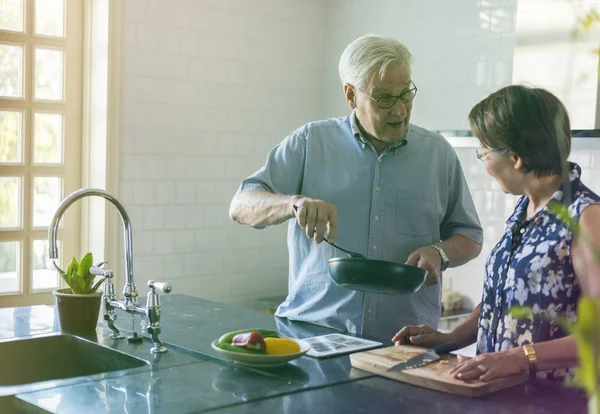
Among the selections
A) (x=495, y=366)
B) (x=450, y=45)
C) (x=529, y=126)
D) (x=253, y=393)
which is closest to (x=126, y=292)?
(x=253, y=393)

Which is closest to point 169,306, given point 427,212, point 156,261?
point 427,212

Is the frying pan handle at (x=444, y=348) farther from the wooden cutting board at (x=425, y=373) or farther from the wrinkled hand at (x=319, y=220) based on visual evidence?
the wrinkled hand at (x=319, y=220)

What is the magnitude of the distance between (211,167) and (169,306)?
184 cm

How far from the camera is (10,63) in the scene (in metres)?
4.17

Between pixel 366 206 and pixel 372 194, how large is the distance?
5cm

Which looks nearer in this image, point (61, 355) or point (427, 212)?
point (61, 355)

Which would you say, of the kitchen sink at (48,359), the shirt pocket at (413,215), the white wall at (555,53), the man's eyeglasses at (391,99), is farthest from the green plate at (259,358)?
the white wall at (555,53)

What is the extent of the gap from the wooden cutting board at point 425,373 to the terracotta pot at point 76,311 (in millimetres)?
972

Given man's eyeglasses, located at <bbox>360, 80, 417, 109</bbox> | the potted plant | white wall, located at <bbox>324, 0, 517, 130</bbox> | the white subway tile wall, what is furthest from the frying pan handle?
white wall, located at <bbox>324, 0, 517, 130</bbox>

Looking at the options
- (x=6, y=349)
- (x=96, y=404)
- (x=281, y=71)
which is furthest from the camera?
(x=281, y=71)

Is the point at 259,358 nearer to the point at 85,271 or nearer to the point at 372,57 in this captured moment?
the point at 85,271

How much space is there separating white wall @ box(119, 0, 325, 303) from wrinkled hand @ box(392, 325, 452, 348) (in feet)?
8.07

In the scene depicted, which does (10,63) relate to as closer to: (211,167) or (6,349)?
(211,167)

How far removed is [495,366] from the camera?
181 centimetres
